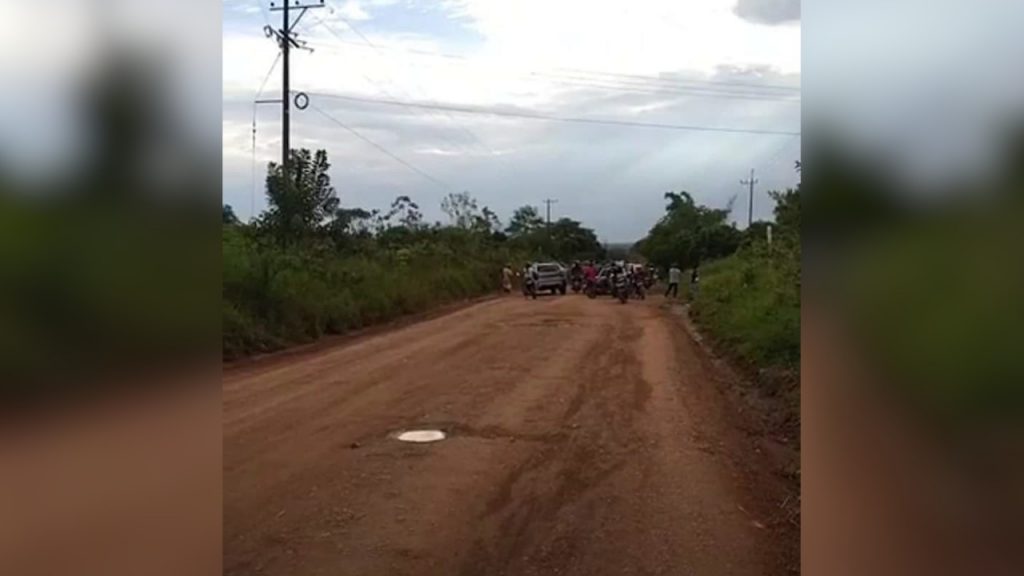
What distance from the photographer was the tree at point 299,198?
13859mm

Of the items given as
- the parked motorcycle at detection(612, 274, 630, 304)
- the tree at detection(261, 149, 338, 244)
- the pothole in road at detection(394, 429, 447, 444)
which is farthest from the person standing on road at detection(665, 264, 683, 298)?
the pothole in road at detection(394, 429, 447, 444)

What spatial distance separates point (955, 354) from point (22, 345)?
5.38ft

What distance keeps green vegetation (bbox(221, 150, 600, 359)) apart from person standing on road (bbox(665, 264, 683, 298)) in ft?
18.8

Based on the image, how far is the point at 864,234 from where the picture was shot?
1747mm

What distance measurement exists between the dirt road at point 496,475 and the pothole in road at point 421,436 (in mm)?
122

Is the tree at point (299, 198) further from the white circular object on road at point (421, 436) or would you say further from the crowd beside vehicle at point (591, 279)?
the crowd beside vehicle at point (591, 279)

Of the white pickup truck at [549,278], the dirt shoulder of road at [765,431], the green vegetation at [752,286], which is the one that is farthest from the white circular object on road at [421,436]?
the white pickup truck at [549,278]

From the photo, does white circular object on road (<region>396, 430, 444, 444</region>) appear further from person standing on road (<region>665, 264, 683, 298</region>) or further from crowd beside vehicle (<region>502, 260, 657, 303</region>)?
person standing on road (<region>665, 264, 683, 298</region>)

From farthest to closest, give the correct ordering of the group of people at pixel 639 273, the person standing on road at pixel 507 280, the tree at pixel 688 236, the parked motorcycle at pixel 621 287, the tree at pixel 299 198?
the person standing on road at pixel 507 280, the parked motorcycle at pixel 621 287, the group of people at pixel 639 273, the tree at pixel 688 236, the tree at pixel 299 198

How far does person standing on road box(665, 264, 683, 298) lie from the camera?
82.9 ft

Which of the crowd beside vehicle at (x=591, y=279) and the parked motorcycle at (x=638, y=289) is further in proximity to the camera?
the parked motorcycle at (x=638, y=289)

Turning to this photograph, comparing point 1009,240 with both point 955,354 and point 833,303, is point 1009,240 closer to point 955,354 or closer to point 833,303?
point 955,354

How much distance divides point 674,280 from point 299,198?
44.2 ft

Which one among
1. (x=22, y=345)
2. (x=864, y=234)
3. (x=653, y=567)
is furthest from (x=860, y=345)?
(x=653, y=567)
